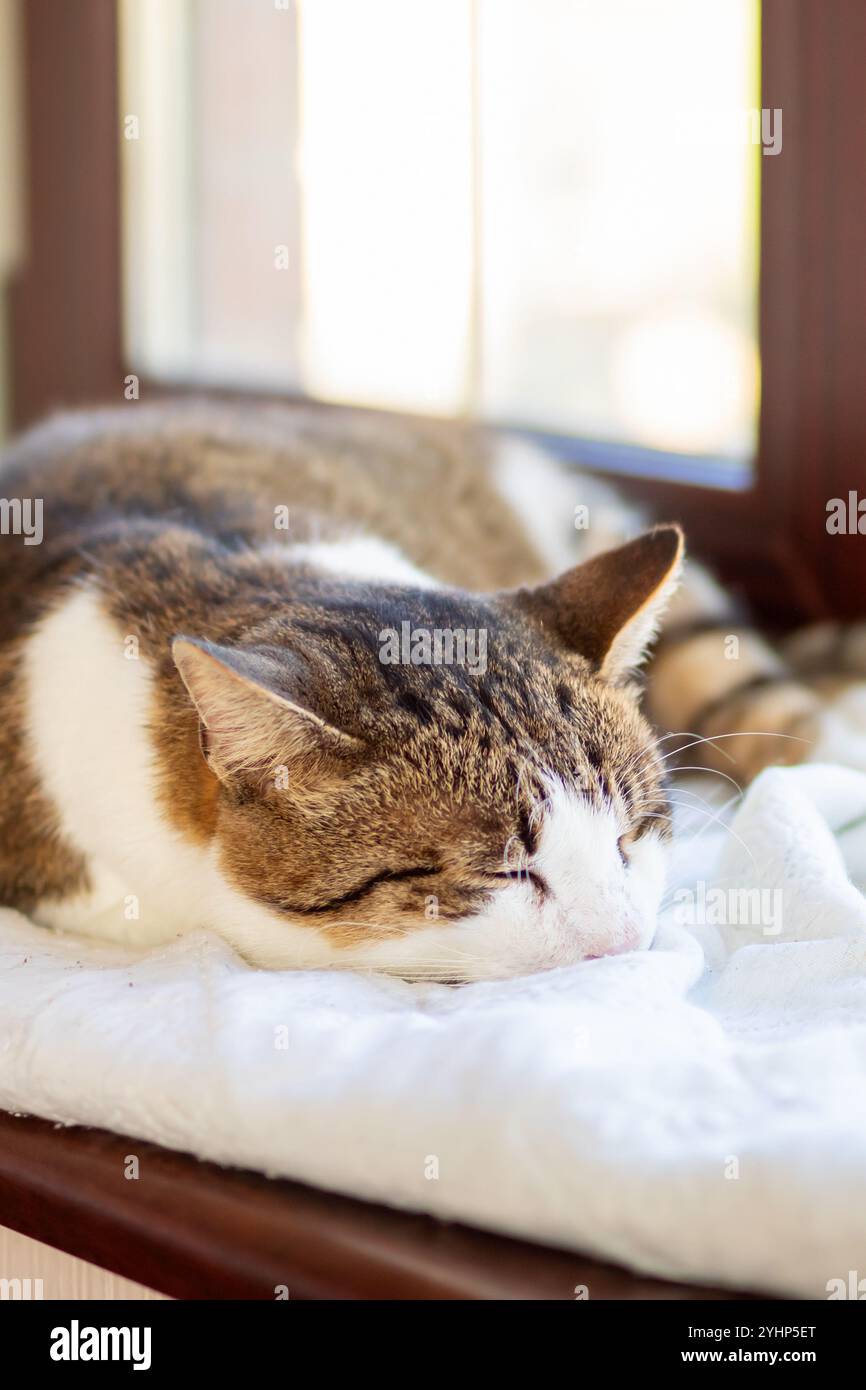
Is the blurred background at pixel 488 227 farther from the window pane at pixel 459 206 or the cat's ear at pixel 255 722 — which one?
the cat's ear at pixel 255 722

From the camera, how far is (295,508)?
1623mm

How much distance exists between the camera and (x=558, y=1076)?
86cm

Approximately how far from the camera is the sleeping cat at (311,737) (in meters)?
1.05

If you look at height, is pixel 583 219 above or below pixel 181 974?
above

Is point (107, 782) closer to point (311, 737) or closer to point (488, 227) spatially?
point (311, 737)

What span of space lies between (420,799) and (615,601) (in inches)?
10.8

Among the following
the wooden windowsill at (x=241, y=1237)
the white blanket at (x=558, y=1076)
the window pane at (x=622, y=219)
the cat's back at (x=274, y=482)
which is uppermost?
the window pane at (x=622, y=219)

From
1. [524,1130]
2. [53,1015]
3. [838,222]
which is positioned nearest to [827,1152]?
[524,1130]

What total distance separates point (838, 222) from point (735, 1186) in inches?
55.9

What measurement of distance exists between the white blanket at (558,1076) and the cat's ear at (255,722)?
0.16 metres

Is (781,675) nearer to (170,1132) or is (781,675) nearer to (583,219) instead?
(583,219)

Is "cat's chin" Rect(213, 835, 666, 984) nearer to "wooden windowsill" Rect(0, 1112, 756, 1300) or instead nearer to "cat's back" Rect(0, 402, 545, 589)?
"wooden windowsill" Rect(0, 1112, 756, 1300)

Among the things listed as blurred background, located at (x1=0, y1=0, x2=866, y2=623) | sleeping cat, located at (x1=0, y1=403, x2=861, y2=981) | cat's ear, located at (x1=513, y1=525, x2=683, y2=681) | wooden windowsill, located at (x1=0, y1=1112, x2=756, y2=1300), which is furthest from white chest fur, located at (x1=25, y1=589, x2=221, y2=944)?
blurred background, located at (x1=0, y1=0, x2=866, y2=623)

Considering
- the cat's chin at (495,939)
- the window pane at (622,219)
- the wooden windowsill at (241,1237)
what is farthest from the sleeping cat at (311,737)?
the window pane at (622,219)
